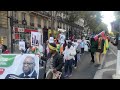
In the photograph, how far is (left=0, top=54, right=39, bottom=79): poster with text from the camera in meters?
7.82

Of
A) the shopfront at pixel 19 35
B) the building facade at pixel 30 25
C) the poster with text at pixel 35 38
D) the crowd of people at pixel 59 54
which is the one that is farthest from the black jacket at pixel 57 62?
the building facade at pixel 30 25

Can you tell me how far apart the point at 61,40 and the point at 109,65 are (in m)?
2.77

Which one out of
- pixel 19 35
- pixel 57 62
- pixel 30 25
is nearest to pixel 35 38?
pixel 57 62

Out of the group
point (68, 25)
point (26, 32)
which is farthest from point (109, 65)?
point (68, 25)

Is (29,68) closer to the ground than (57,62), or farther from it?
closer to the ground

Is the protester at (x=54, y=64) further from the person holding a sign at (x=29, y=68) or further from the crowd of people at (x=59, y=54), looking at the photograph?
the person holding a sign at (x=29, y=68)

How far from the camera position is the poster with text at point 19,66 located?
7816 mm

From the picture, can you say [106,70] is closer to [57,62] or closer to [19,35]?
[57,62]

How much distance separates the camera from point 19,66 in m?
7.95

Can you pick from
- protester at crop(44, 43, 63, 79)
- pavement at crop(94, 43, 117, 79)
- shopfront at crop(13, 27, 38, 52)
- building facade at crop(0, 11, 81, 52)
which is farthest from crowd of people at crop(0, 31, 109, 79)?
building facade at crop(0, 11, 81, 52)

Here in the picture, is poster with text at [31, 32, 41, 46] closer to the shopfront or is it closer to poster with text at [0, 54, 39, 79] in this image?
poster with text at [0, 54, 39, 79]

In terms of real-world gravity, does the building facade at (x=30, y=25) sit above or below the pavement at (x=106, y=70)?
above

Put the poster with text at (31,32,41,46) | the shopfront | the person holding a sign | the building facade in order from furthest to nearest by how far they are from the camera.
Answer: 1. the building facade
2. the shopfront
3. the poster with text at (31,32,41,46)
4. the person holding a sign
